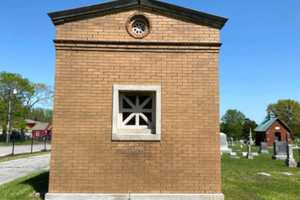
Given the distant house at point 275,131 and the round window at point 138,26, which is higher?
the round window at point 138,26

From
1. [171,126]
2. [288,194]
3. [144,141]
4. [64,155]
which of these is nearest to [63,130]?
[64,155]

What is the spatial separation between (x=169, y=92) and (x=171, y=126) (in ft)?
2.47

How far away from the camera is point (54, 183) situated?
7.04m

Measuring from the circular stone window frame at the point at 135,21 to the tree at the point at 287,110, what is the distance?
3414 inches

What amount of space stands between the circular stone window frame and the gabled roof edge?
229 millimetres

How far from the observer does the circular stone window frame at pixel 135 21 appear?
743 cm

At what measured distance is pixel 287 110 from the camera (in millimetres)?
92500

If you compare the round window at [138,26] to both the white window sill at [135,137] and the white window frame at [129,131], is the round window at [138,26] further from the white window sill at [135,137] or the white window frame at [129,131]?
the white window sill at [135,137]

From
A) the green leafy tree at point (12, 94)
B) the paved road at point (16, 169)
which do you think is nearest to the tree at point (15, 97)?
the green leafy tree at point (12, 94)

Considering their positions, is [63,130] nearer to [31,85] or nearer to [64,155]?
[64,155]

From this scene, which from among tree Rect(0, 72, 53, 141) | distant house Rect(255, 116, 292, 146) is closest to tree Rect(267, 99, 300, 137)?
distant house Rect(255, 116, 292, 146)

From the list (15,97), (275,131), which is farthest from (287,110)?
(15,97)

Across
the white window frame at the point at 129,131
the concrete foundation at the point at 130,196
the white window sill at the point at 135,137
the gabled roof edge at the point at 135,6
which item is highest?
the gabled roof edge at the point at 135,6

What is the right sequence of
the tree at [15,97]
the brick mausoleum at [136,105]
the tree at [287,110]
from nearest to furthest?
the brick mausoleum at [136,105] → the tree at [15,97] → the tree at [287,110]
